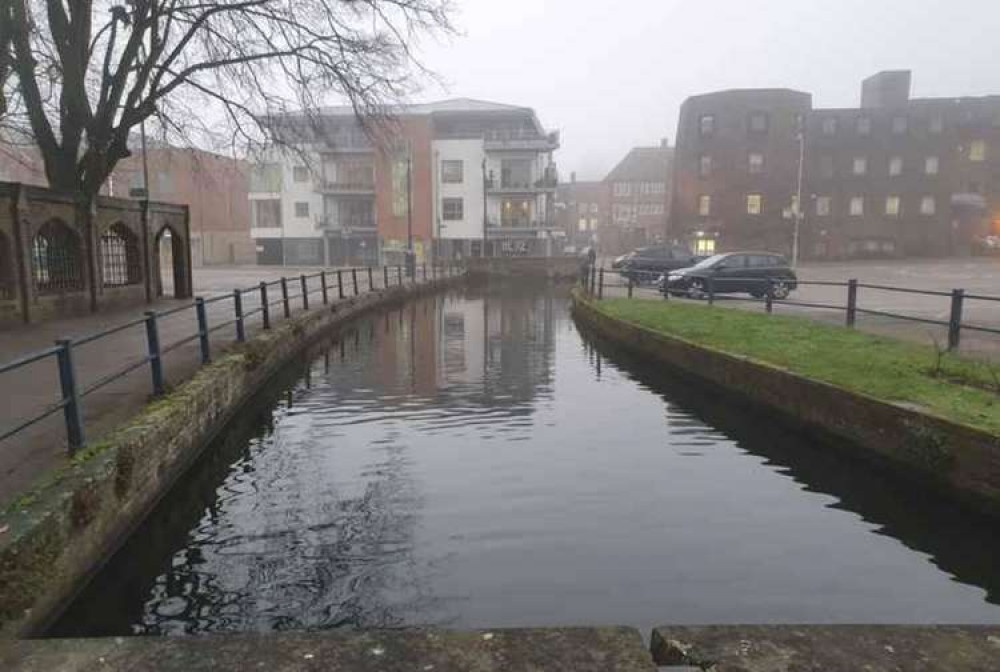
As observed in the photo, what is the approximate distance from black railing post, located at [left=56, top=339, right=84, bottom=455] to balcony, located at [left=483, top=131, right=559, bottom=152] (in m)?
53.6

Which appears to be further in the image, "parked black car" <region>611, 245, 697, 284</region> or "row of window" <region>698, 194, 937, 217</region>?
"row of window" <region>698, 194, 937, 217</region>

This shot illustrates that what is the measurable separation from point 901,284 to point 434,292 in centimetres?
2153

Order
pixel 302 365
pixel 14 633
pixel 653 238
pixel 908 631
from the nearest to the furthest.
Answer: pixel 908 631, pixel 14 633, pixel 302 365, pixel 653 238

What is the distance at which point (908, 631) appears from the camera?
349 cm

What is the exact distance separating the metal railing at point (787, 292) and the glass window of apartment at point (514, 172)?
64.6 ft

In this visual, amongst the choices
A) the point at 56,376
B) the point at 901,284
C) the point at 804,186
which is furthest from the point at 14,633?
the point at 804,186

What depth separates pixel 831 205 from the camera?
57625mm

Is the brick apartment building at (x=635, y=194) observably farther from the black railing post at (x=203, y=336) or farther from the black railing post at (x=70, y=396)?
the black railing post at (x=70, y=396)

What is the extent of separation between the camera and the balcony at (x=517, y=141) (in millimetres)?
56688

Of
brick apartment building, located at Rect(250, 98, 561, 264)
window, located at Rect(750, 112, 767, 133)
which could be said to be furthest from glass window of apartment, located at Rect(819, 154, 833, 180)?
brick apartment building, located at Rect(250, 98, 561, 264)

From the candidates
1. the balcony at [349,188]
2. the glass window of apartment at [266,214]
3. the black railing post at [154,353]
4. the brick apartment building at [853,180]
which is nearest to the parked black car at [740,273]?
the black railing post at [154,353]

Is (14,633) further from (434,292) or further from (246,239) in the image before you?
(246,239)

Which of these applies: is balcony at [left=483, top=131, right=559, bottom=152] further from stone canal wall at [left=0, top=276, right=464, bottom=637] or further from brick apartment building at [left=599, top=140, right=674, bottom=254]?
stone canal wall at [left=0, top=276, right=464, bottom=637]

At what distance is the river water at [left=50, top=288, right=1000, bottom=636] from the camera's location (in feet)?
16.4
